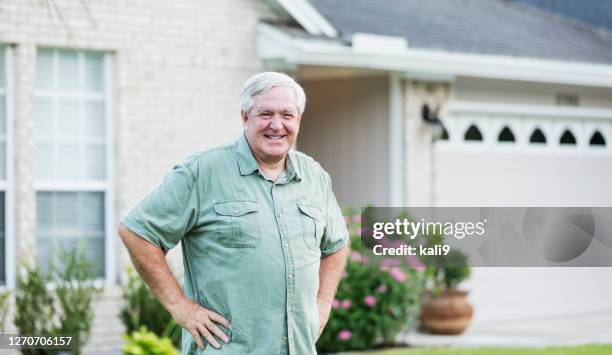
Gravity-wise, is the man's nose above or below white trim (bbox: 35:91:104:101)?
below

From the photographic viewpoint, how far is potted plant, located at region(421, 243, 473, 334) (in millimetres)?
12102

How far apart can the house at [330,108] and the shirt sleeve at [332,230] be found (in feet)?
12.3

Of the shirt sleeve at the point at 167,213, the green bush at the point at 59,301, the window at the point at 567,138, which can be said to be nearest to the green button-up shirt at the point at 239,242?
the shirt sleeve at the point at 167,213

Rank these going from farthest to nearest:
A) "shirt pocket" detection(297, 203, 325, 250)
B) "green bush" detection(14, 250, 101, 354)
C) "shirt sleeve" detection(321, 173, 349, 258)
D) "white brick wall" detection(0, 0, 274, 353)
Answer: "white brick wall" detection(0, 0, 274, 353) < "green bush" detection(14, 250, 101, 354) < "shirt sleeve" detection(321, 173, 349, 258) < "shirt pocket" detection(297, 203, 325, 250)

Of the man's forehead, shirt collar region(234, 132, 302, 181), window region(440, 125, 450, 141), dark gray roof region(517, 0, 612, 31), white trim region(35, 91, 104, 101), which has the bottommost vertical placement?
shirt collar region(234, 132, 302, 181)

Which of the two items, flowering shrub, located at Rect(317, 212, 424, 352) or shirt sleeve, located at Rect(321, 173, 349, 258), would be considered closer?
shirt sleeve, located at Rect(321, 173, 349, 258)

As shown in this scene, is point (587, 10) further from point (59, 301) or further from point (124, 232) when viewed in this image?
point (124, 232)

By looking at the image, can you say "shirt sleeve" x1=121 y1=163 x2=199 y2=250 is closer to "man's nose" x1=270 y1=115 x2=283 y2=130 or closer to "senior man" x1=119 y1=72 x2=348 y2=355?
"senior man" x1=119 y1=72 x2=348 y2=355

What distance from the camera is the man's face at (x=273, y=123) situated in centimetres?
433

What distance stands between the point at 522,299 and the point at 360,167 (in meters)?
2.82

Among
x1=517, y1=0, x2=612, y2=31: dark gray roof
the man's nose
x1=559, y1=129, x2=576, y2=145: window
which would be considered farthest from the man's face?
x1=517, y1=0, x2=612, y2=31: dark gray roof

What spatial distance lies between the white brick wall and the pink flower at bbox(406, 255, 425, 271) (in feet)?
7.21

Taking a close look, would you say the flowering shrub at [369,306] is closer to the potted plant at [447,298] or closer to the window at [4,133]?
the potted plant at [447,298]

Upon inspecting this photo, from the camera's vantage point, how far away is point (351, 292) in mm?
10883
